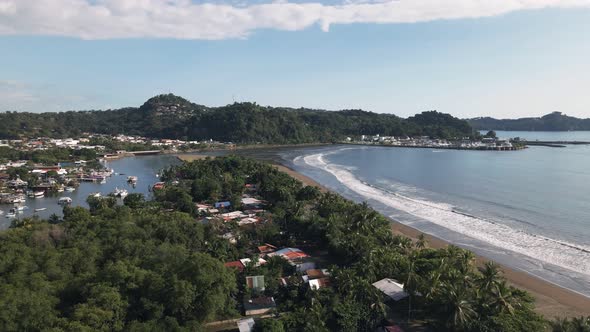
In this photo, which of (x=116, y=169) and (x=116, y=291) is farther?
(x=116, y=169)

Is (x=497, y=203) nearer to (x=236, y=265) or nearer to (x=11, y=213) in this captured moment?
(x=236, y=265)

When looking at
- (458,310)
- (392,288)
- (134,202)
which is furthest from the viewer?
(134,202)

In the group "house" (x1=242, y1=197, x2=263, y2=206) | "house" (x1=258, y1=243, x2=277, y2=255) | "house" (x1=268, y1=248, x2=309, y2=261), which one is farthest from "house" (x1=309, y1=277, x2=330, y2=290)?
"house" (x1=242, y1=197, x2=263, y2=206)

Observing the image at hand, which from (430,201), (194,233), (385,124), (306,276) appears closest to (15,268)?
(194,233)

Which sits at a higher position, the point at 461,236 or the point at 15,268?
the point at 15,268

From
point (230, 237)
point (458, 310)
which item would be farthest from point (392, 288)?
point (230, 237)

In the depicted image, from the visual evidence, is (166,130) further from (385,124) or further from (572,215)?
(572,215)

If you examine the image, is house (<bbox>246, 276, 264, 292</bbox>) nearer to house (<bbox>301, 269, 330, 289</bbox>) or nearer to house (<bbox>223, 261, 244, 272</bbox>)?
house (<bbox>223, 261, 244, 272</bbox>)
